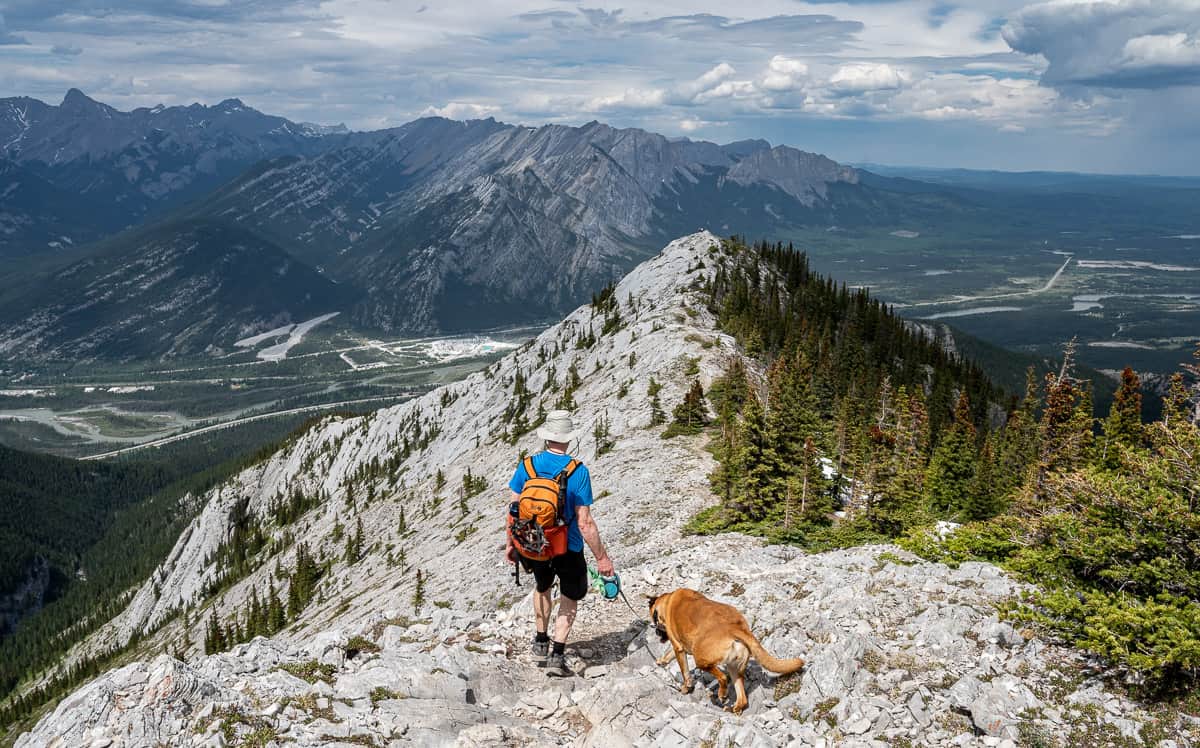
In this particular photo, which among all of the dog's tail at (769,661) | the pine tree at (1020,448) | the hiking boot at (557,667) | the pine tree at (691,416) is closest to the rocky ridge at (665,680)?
the hiking boot at (557,667)

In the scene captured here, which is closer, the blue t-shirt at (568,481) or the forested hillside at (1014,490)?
the forested hillside at (1014,490)

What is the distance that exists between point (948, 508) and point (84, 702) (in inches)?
1740

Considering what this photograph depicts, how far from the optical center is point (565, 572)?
13.1 m

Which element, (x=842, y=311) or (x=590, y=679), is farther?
(x=842, y=311)

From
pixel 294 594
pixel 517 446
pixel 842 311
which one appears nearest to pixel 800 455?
pixel 517 446

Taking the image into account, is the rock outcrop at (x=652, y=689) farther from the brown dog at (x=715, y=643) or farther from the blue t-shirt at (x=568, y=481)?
the blue t-shirt at (x=568, y=481)

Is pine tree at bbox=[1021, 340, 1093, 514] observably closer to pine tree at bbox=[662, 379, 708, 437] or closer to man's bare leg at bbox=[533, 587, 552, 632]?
pine tree at bbox=[662, 379, 708, 437]

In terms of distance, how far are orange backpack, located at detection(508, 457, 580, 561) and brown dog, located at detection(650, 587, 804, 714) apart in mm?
2653

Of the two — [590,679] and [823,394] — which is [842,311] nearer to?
[823,394]

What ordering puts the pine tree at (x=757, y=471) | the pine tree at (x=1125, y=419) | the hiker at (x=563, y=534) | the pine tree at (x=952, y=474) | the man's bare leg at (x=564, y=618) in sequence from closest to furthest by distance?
the hiker at (x=563, y=534) → the man's bare leg at (x=564, y=618) → the pine tree at (x=757, y=471) → the pine tree at (x=1125, y=419) → the pine tree at (x=952, y=474)

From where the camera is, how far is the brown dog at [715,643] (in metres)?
11.3

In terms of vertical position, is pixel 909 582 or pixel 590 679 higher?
pixel 909 582

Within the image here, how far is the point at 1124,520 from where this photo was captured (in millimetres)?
12070

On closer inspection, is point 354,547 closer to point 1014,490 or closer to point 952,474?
point 952,474
